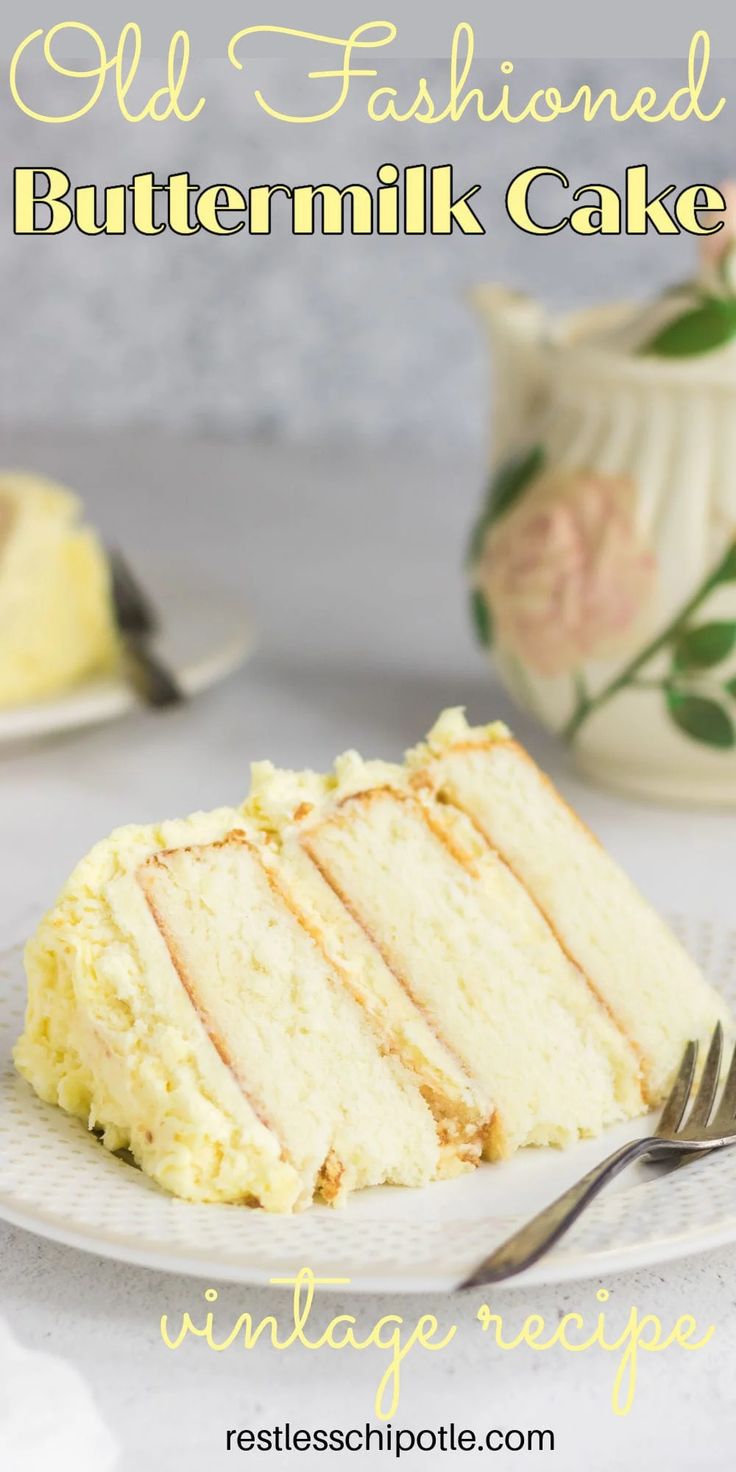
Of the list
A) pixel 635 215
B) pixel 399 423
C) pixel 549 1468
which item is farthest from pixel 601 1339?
pixel 399 423

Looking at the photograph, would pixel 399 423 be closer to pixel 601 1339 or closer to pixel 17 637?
pixel 17 637

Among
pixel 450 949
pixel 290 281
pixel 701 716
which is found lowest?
pixel 450 949

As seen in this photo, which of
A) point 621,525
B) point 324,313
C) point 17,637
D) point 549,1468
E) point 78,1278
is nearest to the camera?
point 549,1468

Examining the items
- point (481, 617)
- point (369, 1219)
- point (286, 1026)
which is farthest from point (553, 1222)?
point (481, 617)

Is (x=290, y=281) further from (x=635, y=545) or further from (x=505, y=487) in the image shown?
(x=635, y=545)

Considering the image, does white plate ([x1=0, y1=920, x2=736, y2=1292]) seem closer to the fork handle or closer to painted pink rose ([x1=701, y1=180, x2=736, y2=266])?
the fork handle

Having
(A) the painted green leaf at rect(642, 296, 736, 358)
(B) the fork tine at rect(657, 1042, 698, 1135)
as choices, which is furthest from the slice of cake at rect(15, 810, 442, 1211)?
(A) the painted green leaf at rect(642, 296, 736, 358)
